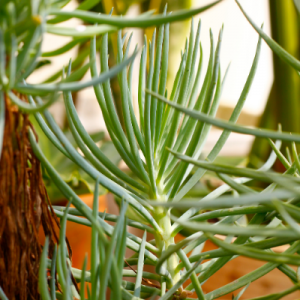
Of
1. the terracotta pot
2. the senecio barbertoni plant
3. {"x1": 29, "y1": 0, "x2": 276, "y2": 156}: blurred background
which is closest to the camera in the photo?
the senecio barbertoni plant

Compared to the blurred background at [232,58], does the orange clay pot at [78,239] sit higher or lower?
lower

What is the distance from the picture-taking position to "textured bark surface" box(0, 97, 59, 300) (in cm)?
12

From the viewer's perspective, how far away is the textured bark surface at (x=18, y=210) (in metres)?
0.12

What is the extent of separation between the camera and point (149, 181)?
18 centimetres

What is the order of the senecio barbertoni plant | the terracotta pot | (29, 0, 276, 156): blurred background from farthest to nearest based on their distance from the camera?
(29, 0, 276, 156): blurred background, the terracotta pot, the senecio barbertoni plant

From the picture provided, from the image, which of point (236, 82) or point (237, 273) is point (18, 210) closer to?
point (237, 273)

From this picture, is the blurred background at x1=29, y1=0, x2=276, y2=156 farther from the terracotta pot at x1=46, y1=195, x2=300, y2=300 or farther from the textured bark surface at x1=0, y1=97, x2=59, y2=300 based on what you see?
the textured bark surface at x1=0, y1=97, x2=59, y2=300

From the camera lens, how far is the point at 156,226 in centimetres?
17

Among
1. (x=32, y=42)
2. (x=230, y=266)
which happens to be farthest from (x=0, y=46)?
(x=230, y=266)

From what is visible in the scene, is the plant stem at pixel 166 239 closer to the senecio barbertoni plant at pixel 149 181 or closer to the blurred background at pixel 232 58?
the senecio barbertoni plant at pixel 149 181

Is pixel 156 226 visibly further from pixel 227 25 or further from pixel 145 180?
pixel 227 25

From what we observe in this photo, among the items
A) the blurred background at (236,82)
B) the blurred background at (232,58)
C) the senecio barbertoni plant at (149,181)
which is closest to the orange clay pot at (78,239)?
the blurred background at (236,82)

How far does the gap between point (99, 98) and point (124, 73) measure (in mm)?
20

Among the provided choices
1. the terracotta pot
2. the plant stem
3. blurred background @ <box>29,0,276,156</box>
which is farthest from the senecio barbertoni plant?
blurred background @ <box>29,0,276,156</box>
